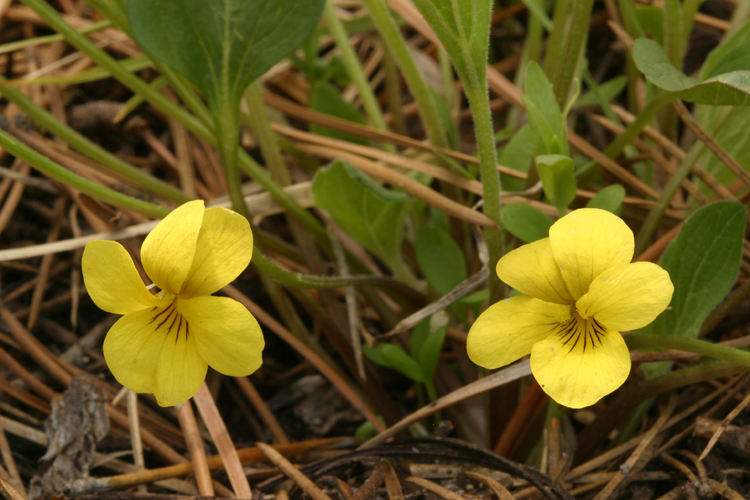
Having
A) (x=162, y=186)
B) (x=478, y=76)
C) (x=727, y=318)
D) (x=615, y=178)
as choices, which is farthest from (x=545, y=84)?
(x=162, y=186)

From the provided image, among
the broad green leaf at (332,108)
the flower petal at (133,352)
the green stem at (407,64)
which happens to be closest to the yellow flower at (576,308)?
the flower petal at (133,352)

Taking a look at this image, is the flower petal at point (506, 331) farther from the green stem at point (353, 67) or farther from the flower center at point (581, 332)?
the green stem at point (353, 67)

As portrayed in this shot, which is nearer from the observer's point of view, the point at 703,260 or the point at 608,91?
the point at 703,260

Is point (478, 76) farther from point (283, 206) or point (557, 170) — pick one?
point (283, 206)

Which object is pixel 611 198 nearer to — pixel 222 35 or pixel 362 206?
pixel 362 206

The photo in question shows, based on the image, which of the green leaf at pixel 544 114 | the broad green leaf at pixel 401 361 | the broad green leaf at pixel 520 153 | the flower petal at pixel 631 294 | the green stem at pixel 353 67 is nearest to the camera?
the flower petal at pixel 631 294

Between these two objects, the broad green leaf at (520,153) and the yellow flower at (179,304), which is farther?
the broad green leaf at (520,153)

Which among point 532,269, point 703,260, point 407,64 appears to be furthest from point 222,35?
point 703,260
